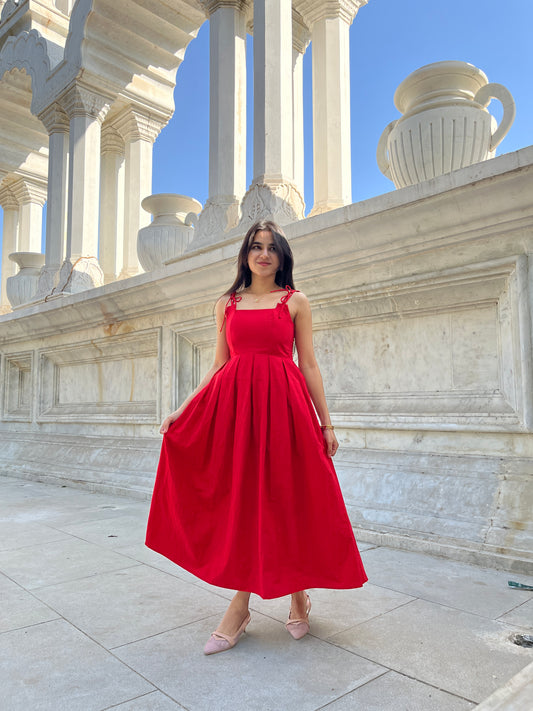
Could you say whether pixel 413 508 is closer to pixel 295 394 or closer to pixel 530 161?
pixel 295 394

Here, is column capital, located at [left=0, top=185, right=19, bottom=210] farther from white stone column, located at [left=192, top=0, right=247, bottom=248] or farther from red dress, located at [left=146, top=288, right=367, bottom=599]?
red dress, located at [left=146, top=288, right=367, bottom=599]

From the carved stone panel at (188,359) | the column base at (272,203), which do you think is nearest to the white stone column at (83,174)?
the carved stone panel at (188,359)

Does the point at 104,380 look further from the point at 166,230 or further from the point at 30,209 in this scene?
the point at 30,209

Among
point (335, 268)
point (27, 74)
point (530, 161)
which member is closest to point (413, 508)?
point (335, 268)

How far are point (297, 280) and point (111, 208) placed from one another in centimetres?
843

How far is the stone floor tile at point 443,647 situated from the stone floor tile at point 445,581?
11 centimetres

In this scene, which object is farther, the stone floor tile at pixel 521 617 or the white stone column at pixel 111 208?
the white stone column at pixel 111 208

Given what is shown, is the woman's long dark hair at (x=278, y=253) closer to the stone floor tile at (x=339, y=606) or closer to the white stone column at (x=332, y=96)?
the stone floor tile at (x=339, y=606)

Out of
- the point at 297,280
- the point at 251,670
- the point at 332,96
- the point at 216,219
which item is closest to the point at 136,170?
the point at 332,96

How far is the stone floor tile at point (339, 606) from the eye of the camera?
215 centimetres

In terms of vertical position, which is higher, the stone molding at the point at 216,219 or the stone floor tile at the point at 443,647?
the stone molding at the point at 216,219

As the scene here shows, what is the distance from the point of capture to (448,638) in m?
1.97

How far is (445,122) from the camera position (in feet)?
13.4

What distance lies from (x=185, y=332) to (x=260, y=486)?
3722 mm
